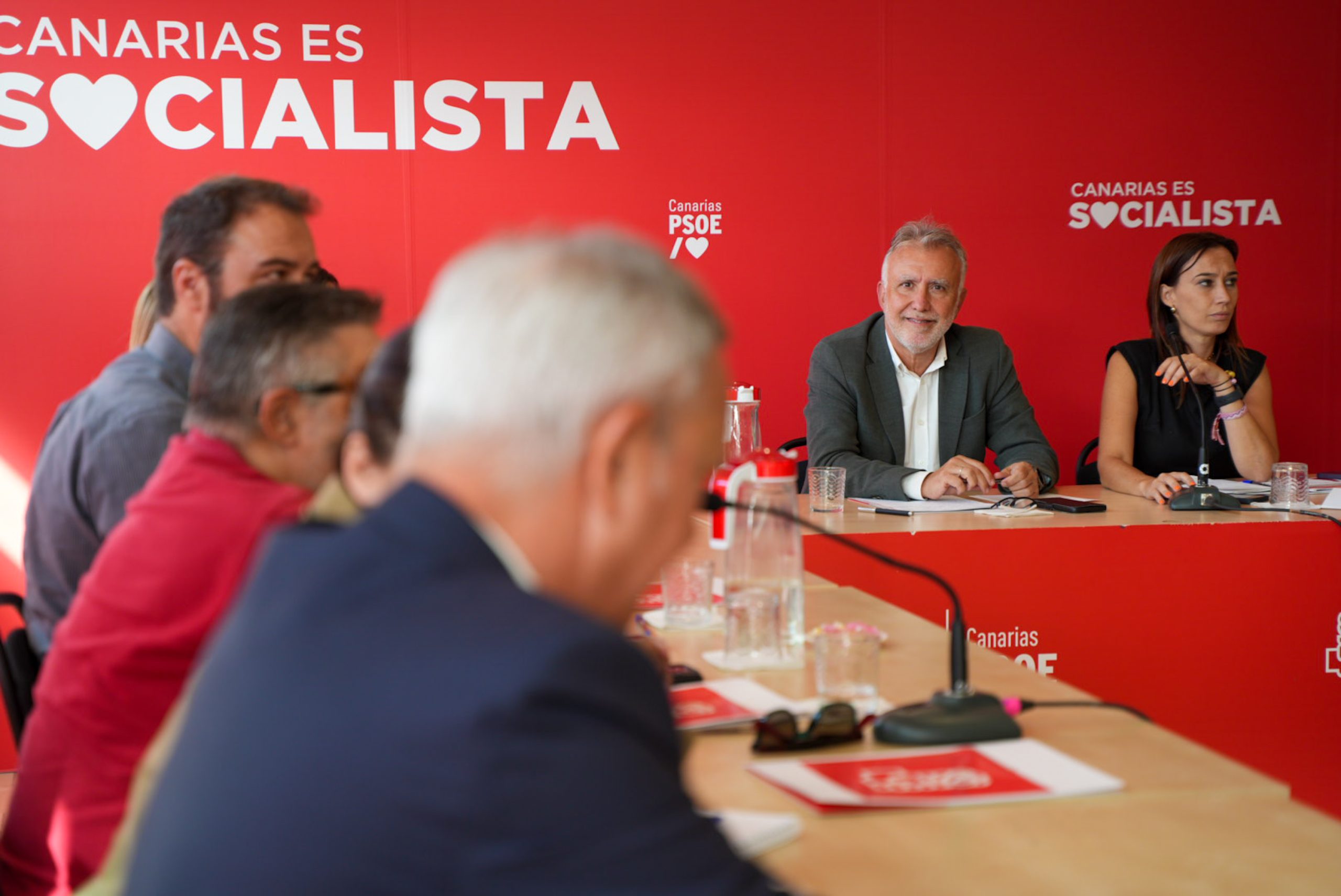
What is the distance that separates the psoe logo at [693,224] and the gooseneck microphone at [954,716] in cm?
312

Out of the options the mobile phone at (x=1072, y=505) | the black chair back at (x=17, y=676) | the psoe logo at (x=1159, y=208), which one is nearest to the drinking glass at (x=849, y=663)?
the black chair back at (x=17, y=676)

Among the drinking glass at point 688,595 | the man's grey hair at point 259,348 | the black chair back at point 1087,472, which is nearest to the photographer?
the man's grey hair at point 259,348

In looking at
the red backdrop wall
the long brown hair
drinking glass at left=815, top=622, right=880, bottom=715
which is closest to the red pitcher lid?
the red backdrop wall

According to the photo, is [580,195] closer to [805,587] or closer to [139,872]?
[805,587]

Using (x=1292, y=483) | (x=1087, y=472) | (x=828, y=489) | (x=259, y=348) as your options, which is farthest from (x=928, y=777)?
Answer: (x=1087, y=472)

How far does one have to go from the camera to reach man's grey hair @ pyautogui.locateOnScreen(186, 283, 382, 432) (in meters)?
1.49

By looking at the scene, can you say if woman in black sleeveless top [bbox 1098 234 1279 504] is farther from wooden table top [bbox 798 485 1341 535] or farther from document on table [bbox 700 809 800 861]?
document on table [bbox 700 809 800 861]

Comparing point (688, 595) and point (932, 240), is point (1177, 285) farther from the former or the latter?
point (688, 595)

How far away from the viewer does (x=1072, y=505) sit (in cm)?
304

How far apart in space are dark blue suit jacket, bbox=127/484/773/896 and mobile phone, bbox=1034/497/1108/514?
8.05 feet

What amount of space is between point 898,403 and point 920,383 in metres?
0.12

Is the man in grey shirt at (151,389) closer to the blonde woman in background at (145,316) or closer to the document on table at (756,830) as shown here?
the blonde woman in background at (145,316)

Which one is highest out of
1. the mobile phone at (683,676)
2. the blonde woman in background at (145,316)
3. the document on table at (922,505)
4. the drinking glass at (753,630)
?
the blonde woman in background at (145,316)

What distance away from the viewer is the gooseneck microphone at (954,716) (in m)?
1.38
